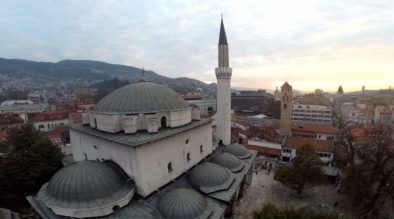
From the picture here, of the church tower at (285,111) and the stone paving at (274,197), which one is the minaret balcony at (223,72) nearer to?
→ the stone paving at (274,197)

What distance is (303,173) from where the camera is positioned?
1761 cm

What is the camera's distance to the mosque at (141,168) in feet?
33.5

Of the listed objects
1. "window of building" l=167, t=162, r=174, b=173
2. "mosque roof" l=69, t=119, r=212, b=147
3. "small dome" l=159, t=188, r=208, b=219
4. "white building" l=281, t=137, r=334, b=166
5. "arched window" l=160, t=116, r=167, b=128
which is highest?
"arched window" l=160, t=116, r=167, b=128

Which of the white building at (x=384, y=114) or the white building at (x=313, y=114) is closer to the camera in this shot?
the white building at (x=384, y=114)

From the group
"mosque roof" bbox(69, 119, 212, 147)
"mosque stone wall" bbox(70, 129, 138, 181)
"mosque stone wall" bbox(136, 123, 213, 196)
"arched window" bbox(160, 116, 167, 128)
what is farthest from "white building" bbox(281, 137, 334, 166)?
"mosque stone wall" bbox(70, 129, 138, 181)

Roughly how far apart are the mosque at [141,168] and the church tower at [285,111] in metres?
A: 24.9

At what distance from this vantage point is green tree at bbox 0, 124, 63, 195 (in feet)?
55.1

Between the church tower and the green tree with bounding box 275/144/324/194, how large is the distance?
67.2 ft

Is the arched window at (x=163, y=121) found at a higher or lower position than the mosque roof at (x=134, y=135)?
higher

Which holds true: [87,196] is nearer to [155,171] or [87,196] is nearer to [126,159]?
[126,159]

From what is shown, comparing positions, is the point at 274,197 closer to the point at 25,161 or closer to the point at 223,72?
the point at 223,72

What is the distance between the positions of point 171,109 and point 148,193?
5.11 meters

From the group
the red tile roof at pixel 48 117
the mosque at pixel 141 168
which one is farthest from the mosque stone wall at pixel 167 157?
the red tile roof at pixel 48 117

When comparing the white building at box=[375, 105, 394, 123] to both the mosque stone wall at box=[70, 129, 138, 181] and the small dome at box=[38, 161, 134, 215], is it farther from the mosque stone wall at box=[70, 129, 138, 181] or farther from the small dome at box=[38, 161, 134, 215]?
the small dome at box=[38, 161, 134, 215]
